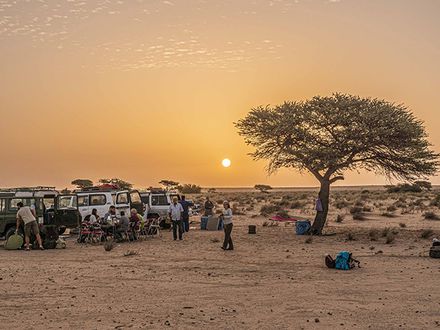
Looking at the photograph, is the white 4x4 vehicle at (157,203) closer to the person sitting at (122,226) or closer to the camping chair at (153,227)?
the camping chair at (153,227)

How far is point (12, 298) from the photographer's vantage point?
40.2 ft

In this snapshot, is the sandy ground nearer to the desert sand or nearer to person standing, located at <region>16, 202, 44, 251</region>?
the desert sand

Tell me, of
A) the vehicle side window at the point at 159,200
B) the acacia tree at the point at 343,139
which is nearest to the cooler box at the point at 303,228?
the acacia tree at the point at 343,139

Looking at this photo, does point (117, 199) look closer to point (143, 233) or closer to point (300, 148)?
point (143, 233)

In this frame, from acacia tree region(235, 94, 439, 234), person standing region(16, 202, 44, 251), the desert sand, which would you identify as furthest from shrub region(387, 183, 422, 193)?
person standing region(16, 202, 44, 251)

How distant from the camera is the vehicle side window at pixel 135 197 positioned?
95.5 feet

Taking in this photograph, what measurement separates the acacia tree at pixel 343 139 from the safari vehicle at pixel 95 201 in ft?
27.3

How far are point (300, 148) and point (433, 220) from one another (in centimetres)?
1423

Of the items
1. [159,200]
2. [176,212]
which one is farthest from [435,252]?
[159,200]

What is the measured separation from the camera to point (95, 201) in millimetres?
27594

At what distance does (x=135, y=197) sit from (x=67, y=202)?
12.0ft

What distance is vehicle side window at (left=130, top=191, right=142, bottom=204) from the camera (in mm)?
29100

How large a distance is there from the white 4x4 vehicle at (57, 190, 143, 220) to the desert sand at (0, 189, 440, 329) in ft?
16.9

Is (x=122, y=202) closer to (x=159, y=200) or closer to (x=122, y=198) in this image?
(x=122, y=198)
